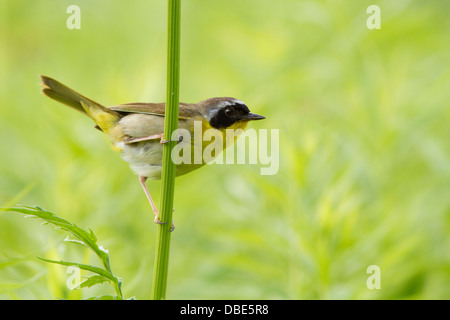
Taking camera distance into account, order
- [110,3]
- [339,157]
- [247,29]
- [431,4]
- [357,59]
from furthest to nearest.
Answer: [110,3] → [247,29] → [431,4] → [357,59] → [339,157]

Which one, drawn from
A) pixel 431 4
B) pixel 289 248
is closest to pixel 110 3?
pixel 431 4

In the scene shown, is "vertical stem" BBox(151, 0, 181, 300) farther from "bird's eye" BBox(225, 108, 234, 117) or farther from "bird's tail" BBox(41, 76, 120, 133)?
"bird's eye" BBox(225, 108, 234, 117)

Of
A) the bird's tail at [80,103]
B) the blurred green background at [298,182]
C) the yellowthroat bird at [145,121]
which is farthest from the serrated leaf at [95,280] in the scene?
the bird's tail at [80,103]

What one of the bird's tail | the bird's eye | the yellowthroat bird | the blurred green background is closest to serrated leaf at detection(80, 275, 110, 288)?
the blurred green background

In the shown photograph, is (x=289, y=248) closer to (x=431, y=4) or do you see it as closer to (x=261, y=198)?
(x=261, y=198)

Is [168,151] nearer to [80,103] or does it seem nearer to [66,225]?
[66,225]

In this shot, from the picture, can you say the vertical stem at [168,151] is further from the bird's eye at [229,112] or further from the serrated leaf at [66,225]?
the bird's eye at [229,112]
